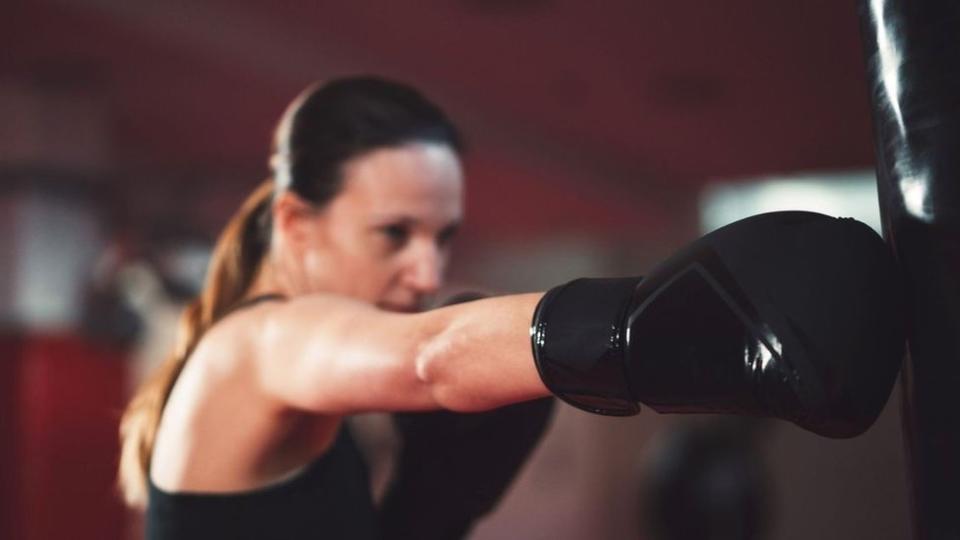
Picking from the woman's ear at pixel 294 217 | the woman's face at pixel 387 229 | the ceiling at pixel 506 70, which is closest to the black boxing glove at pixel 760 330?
the woman's face at pixel 387 229

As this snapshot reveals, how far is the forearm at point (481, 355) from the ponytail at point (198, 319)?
466mm

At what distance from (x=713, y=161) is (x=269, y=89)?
9.09 ft

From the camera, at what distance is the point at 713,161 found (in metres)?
5.99

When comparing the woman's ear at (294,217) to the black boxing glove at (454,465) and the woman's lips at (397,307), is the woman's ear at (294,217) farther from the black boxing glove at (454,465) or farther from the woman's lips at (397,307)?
the black boxing glove at (454,465)

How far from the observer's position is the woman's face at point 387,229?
1081 mm

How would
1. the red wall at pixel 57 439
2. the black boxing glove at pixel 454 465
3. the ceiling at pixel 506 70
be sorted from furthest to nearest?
the red wall at pixel 57 439, the ceiling at pixel 506 70, the black boxing glove at pixel 454 465

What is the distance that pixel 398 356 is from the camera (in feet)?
2.54

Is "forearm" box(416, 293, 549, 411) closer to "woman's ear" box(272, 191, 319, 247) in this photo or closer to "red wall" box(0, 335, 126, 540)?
"woman's ear" box(272, 191, 319, 247)

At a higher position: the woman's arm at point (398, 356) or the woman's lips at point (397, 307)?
the woman's arm at point (398, 356)

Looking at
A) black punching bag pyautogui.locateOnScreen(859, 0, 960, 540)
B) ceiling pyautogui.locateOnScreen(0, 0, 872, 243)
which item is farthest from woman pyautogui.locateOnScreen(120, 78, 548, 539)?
ceiling pyautogui.locateOnScreen(0, 0, 872, 243)

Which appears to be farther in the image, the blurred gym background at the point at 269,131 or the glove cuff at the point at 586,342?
the blurred gym background at the point at 269,131

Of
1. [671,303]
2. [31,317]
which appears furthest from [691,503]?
[671,303]

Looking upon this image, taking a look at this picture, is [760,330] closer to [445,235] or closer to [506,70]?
[445,235]

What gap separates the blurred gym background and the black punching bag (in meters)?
3.01
